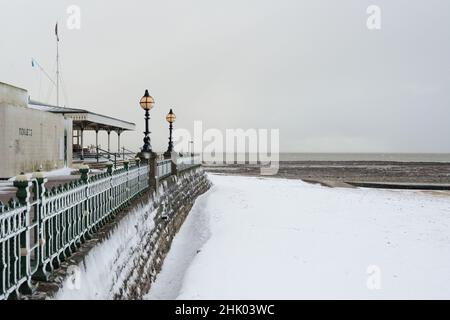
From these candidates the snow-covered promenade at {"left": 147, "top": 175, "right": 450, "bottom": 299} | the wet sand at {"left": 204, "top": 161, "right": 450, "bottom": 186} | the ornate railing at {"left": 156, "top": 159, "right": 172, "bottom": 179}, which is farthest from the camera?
the wet sand at {"left": 204, "top": 161, "right": 450, "bottom": 186}

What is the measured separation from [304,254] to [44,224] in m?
7.54

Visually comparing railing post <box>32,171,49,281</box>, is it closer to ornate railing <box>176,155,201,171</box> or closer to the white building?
the white building

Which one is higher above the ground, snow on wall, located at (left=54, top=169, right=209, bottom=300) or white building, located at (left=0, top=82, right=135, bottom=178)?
white building, located at (left=0, top=82, right=135, bottom=178)

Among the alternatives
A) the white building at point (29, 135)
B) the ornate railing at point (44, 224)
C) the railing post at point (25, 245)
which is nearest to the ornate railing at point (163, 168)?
the ornate railing at point (44, 224)

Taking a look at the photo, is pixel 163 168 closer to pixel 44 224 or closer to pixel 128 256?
pixel 128 256

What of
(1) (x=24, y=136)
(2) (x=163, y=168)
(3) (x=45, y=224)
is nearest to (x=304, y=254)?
(2) (x=163, y=168)

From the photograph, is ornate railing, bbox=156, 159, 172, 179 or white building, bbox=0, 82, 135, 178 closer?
ornate railing, bbox=156, 159, 172, 179

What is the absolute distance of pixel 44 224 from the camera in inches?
188

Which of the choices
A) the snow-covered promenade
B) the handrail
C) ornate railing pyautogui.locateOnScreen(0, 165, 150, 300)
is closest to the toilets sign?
the snow-covered promenade

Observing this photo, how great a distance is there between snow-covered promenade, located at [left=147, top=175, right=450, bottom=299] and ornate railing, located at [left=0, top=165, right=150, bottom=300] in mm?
2748

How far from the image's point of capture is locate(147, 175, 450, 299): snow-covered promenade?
26.3 ft

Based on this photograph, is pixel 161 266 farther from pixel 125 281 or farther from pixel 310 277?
pixel 310 277

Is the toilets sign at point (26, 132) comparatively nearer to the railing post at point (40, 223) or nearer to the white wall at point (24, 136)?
the white wall at point (24, 136)
